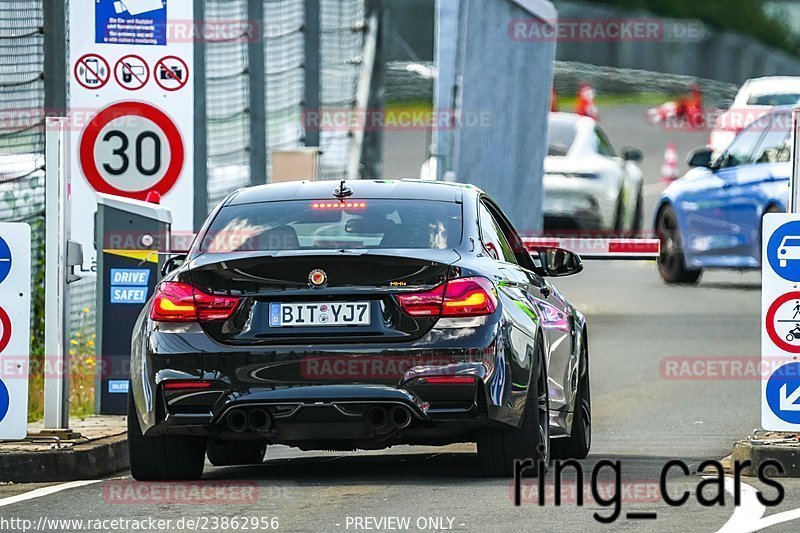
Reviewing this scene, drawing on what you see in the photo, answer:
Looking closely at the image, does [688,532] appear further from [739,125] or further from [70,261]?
[739,125]

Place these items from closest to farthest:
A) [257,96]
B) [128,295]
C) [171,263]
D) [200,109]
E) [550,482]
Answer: [550,482], [171,263], [128,295], [200,109], [257,96]

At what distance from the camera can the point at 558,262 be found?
36.6 feet

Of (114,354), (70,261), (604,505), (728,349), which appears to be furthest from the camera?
(728,349)

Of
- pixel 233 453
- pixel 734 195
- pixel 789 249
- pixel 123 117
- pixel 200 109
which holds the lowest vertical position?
pixel 233 453

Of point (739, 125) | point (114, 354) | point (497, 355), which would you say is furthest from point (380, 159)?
point (497, 355)

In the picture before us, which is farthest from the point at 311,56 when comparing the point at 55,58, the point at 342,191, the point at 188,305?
the point at 188,305

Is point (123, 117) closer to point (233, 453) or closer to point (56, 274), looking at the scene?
point (56, 274)

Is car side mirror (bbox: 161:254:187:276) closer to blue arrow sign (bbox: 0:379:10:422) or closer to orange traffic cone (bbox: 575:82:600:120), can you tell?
blue arrow sign (bbox: 0:379:10:422)

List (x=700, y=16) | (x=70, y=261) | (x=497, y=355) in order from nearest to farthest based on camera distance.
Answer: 1. (x=497, y=355)
2. (x=70, y=261)
3. (x=700, y=16)

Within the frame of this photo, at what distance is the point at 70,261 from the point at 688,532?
4268 mm

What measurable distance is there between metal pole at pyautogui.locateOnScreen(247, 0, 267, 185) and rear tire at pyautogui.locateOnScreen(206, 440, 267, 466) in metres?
9.63

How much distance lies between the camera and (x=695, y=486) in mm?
9562

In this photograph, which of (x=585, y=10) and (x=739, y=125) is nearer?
(x=739, y=125)

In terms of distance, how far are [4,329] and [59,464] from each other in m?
0.73
